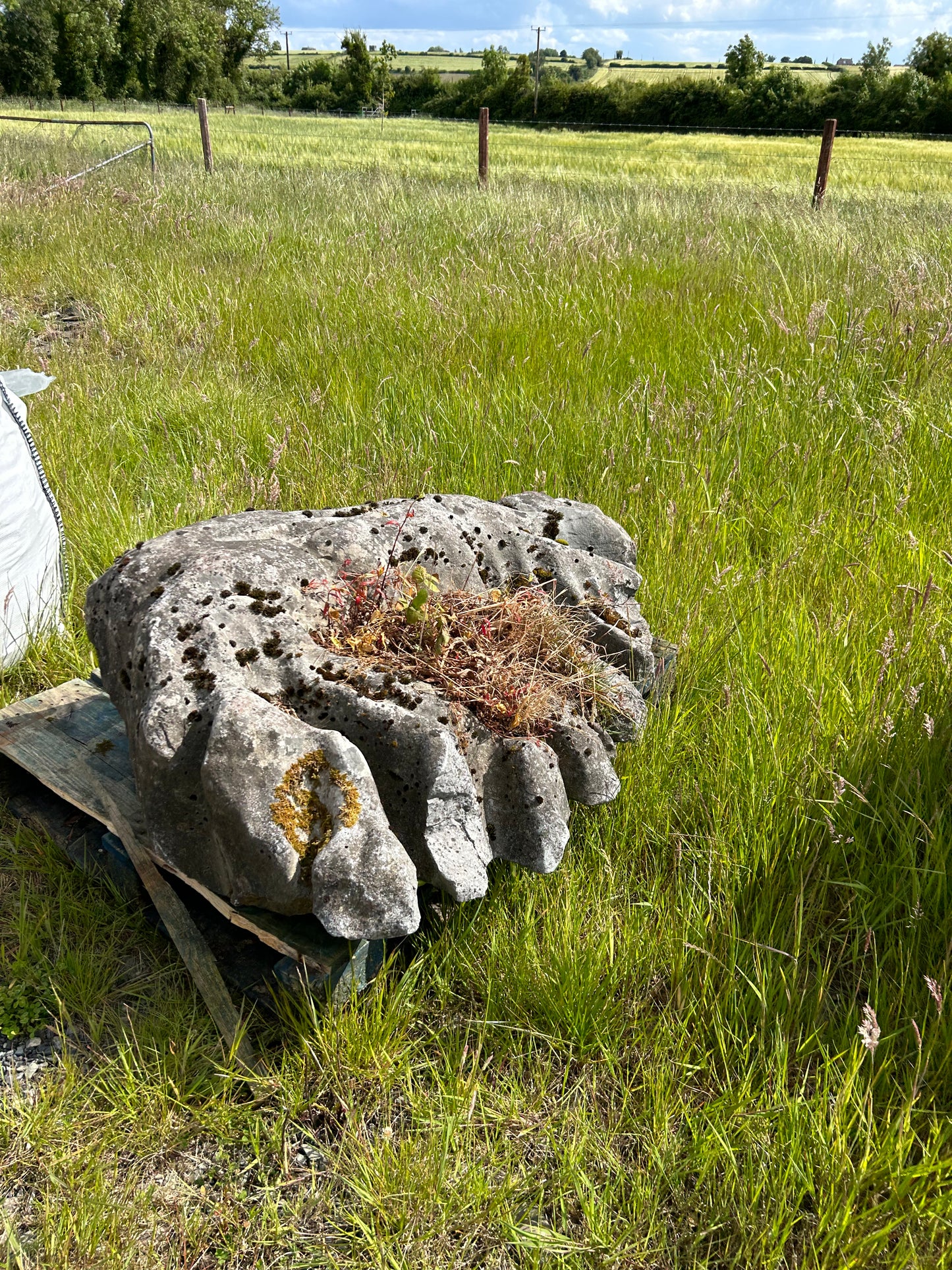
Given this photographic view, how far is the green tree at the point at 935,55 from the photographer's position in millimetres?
54875

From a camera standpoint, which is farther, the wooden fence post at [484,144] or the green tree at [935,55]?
the green tree at [935,55]

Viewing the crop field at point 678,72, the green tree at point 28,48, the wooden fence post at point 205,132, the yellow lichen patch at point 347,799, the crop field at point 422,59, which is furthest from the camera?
the crop field at point 422,59

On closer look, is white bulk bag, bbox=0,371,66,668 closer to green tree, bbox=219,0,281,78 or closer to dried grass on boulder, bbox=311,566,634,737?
dried grass on boulder, bbox=311,566,634,737

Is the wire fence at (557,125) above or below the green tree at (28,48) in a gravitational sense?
below

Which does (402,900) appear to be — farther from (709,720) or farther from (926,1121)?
(709,720)

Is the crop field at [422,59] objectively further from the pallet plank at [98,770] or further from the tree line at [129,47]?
the pallet plank at [98,770]

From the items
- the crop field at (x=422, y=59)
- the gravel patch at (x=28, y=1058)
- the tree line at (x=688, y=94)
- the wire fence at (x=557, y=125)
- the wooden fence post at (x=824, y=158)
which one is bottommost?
the gravel patch at (x=28, y=1058)

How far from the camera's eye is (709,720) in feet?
7.65

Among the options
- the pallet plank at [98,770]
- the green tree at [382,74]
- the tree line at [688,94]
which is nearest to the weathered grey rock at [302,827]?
the pallet plank at [98,770]

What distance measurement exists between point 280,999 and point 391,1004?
0.81ft

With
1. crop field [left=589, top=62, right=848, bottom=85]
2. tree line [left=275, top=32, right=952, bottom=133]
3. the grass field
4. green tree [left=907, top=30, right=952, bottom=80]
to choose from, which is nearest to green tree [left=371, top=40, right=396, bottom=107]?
tree line [left=275, top=32, right=952, bottom=133]

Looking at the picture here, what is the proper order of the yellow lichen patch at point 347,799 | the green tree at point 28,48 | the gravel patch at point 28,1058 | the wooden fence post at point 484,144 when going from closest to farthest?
the yellow lichen patch at point 347,799
the gravel patch at point 28,1058
the wooden fence post at point 484,144
the green tree at point 28,48

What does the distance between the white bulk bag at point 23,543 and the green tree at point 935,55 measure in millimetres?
69655

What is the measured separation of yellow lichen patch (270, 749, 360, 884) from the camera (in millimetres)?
1512
